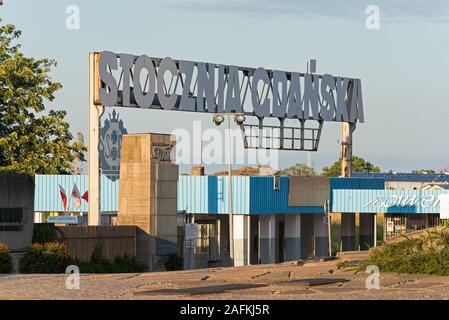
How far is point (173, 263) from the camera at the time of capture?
161 ft

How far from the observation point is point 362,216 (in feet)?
256

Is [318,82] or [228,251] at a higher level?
[318,82]

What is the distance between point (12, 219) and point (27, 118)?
37318 mm

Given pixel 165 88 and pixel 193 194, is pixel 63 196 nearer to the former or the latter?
pixel 193 194

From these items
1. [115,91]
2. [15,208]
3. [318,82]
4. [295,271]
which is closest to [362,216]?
[318,82]

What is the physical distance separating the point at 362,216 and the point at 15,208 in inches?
1611

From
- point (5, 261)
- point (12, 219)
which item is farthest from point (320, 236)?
point (5, 261)

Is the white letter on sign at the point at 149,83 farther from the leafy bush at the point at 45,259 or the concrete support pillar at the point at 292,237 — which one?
the leafy bush at the point at 45,259

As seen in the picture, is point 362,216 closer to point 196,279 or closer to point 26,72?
point 26,72

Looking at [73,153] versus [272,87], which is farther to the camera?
[73,153]

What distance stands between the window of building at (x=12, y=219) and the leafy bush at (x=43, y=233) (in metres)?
0.97

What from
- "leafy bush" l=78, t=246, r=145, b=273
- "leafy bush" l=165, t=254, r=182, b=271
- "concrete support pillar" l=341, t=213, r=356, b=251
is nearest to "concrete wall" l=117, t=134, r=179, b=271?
"leafy bush" l=165, t=254, r=182, b=271

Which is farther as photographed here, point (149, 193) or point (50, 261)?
point (149, 193)
